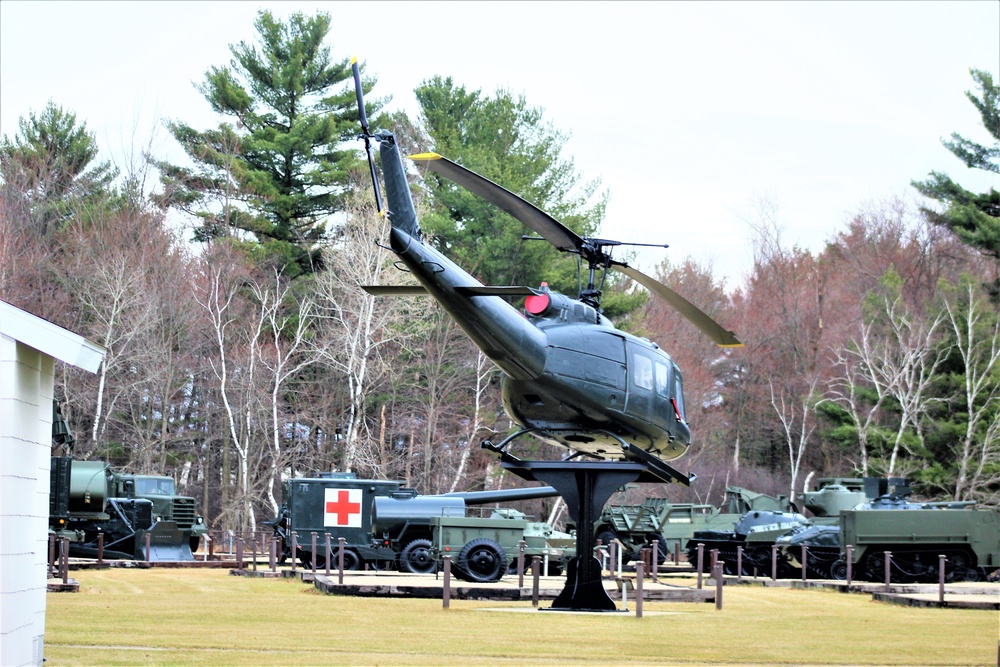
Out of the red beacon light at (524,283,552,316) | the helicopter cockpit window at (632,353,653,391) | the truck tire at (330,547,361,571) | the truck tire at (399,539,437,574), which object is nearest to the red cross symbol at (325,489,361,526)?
the truck tire at (330,547,361,571)

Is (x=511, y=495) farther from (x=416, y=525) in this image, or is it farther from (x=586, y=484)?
(x=586, y=484)

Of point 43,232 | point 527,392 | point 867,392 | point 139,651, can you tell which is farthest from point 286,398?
point 139,651

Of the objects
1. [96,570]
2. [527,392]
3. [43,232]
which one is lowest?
[96,570]

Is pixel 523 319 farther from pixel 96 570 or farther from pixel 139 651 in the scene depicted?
pixel 96 570

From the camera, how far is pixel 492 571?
21.0m

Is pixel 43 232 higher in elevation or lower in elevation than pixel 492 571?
higher

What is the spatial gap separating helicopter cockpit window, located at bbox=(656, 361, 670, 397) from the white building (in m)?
8.24

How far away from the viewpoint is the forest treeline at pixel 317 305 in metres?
37.8

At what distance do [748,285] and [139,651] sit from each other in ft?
159

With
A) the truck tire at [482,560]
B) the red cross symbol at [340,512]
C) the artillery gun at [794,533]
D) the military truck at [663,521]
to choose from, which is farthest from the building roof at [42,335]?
the artillery gun at [794,533]

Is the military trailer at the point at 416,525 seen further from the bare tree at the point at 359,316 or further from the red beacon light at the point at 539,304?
the bare tree at the point at 359,316

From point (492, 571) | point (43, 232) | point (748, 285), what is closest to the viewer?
point (492, 571)

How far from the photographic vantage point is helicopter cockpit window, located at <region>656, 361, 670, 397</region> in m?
16.1

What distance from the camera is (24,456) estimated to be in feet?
30.2
